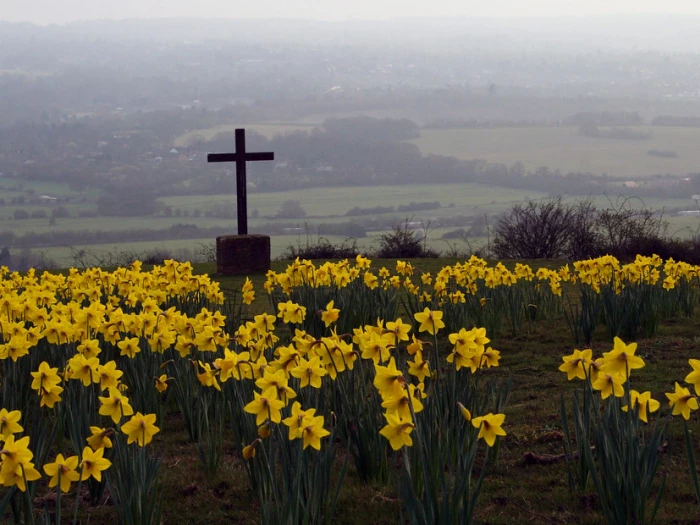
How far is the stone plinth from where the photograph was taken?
49.4 ft

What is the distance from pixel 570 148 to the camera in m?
95.8

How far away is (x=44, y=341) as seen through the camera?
617cm

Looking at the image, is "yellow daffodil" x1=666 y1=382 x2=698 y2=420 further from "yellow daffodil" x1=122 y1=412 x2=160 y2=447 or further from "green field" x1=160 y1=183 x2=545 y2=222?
"green field" x1=160 y1=183 x2=545 y2=222

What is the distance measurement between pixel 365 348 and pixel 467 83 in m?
111

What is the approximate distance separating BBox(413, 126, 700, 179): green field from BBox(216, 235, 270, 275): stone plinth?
2664 inches

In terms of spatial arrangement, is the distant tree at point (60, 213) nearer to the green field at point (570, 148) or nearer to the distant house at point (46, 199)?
the distant house at point (46, 199)

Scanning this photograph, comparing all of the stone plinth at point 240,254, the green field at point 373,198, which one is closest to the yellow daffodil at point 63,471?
the stone plinth at point 240,254

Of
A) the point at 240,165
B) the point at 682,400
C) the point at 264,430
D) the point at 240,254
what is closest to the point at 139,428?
the point at 264,430

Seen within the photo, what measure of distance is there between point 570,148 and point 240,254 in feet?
282

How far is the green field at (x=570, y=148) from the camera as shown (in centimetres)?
8250

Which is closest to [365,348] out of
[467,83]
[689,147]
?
[689,147]

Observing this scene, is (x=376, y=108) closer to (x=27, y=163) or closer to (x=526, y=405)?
(x=27, y=163)

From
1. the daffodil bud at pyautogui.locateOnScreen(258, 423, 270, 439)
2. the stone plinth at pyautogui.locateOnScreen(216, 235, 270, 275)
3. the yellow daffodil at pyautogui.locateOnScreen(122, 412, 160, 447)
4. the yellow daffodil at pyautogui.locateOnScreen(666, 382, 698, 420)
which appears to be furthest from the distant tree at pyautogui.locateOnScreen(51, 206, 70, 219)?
the yellow daffodil at pyautogui.locateOnScreen(666, 382, 698, 420)

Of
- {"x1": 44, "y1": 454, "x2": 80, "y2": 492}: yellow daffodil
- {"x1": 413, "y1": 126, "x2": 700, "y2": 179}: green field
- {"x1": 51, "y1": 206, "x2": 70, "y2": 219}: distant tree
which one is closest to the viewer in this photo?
{"x1": 44, "y1": 454, "x2": 80, "y2": 492}: yellow daffodil
